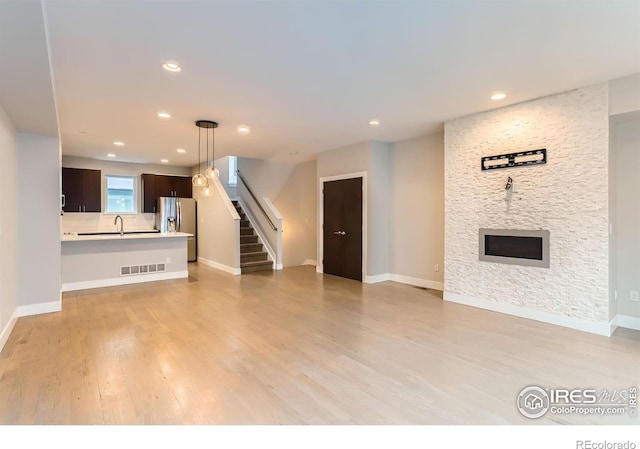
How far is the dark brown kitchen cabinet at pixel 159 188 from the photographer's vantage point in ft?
28.6

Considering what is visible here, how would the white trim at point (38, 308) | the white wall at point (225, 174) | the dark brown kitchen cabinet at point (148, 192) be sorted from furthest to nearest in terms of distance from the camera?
1. the white wall at point (225, 174)
2. the dark brown kitchen cabinet at point (148, 192)
3. the white trim at point (38, 308)

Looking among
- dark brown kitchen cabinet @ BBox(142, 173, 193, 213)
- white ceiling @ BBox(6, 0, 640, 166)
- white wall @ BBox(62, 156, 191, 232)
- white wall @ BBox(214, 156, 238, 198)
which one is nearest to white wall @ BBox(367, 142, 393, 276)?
white ceiling @ BBox(6, 0, 640, 166)

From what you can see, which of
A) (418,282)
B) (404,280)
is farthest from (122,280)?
(418,282)

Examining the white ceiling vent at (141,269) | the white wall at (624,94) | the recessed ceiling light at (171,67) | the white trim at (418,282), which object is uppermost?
the recessed ceiling light at (171,67)

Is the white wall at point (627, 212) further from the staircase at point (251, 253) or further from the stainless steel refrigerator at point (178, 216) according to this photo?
the stainless steel refrigerator at point (178, 216)

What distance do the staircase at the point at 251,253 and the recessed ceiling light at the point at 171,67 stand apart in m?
4.87

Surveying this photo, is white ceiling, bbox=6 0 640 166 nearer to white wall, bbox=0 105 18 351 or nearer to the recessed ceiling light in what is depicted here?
the recessed ceiling light

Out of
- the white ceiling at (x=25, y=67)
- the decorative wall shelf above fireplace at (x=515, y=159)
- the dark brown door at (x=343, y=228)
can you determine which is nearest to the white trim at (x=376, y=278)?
the dark brown door at (x=343, y=228)

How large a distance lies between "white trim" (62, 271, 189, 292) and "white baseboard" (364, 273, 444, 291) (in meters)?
3.86

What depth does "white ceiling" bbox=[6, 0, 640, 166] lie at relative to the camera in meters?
2.24
